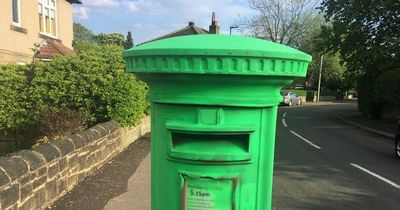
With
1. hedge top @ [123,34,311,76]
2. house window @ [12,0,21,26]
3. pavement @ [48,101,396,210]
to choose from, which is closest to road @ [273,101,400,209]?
pavement @ [48,101,396,210]

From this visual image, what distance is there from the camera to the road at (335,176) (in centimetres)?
664

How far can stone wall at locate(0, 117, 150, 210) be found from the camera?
15.0ft

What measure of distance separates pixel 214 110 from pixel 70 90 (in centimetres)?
867

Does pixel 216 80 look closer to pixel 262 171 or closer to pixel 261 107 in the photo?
pixel 261 107

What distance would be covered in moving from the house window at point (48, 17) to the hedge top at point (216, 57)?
20721 millimetres

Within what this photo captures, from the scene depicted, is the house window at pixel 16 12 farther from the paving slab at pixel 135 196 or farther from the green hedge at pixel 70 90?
the paving slab at pixel 135 196

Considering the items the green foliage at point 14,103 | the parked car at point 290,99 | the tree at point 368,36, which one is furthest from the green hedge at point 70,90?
the parked car at point 290,99

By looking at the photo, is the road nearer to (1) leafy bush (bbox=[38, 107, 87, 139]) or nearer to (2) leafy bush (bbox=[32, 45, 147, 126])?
(2) leafy bush (bbox=[32, 45, 147, 126])

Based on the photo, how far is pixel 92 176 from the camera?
7.45 m

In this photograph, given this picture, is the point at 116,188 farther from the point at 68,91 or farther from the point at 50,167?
the point at 68,91

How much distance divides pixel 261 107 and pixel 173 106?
0.38 metres

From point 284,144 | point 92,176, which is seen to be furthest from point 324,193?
point 284,144

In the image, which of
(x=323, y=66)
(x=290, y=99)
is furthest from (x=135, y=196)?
(x=323, y=66)

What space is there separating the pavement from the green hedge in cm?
114
